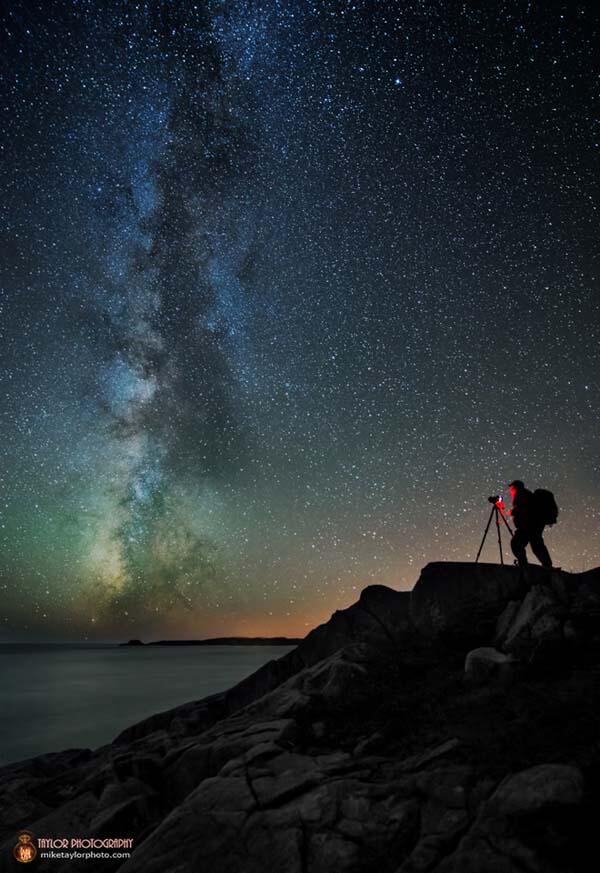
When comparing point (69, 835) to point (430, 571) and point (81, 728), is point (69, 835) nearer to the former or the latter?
point (430, 571)

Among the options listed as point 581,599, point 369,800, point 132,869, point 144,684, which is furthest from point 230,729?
point 144,684

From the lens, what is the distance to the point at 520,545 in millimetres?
12484

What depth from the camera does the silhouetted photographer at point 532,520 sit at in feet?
40.5

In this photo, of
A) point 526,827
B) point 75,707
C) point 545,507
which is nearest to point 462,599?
point 545,507

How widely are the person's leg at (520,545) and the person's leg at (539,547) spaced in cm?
15

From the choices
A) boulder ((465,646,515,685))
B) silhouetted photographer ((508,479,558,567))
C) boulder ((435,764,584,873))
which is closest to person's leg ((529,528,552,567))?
silhouetted photographer ((508,479,558,567))

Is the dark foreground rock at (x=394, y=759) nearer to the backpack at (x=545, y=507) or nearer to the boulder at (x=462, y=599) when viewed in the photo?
the boulder at (x=462, y=599)

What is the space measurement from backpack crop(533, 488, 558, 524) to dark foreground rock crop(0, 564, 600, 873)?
1.54 meters

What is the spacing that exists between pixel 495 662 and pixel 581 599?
2.59 metres

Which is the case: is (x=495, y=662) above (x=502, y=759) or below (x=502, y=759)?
above

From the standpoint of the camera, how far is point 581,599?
33.1ft
